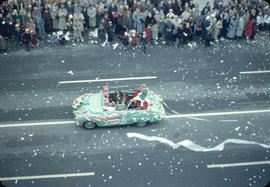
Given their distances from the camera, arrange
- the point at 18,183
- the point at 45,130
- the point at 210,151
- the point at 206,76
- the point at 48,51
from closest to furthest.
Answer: the point at 18,183 → the point at 210,151 → the point at 45,130 → the point at 206,76 → the point at 48,51

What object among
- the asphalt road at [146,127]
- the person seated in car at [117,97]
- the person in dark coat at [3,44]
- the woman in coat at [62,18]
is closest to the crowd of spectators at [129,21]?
the woman in coat at [62,18]

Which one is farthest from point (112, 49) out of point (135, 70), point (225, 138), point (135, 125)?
point (225, 138)

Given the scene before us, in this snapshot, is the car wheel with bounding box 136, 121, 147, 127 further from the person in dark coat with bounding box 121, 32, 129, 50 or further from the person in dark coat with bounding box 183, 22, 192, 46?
the person in dark coat with bounding box 183, 22, 192, 46

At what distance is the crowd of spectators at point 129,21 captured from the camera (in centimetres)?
1598

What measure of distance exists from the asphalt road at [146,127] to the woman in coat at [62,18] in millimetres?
2081

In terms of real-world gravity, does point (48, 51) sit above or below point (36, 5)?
below

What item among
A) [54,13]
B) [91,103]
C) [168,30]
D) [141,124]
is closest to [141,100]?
[141,124]

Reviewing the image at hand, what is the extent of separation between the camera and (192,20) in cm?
1594

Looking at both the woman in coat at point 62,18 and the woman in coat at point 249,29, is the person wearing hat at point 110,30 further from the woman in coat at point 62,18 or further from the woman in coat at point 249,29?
the woman in coat at point 249,29

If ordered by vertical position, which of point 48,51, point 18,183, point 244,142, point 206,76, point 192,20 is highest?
point 192,20

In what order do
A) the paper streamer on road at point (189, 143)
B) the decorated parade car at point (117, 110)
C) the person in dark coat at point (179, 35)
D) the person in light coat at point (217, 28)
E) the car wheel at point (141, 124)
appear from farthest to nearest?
the person in light coat at point (217, 28), the person in dark coat at point (179, 35), the car wheel at point (141, 124), the decorated parade car at point (117, 110), the paper streamer on road at point (189, 143)

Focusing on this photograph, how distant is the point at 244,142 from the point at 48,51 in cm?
1185

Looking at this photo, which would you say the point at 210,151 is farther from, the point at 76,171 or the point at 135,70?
the point at 135,70

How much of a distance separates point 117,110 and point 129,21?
8629 millimetres
